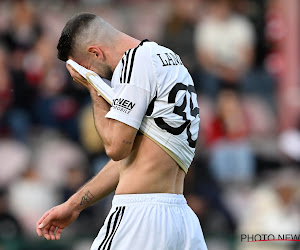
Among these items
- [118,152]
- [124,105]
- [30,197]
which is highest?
[124,105]

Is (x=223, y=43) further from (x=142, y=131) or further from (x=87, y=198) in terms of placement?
(x=142, y=131)

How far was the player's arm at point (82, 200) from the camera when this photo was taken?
4.81m

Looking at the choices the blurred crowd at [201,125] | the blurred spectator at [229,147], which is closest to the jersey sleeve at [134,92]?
the blurred crowd at [201,125]

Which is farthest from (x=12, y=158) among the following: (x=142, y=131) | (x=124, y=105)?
(x=124, y=105)

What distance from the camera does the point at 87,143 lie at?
35.9ft

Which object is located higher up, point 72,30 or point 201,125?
point 72,30

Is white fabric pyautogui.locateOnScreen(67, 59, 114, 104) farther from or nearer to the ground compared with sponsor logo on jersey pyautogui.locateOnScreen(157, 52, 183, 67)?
nearer to the ground

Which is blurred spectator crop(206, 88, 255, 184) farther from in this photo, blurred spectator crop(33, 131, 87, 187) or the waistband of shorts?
the waistband of shorts

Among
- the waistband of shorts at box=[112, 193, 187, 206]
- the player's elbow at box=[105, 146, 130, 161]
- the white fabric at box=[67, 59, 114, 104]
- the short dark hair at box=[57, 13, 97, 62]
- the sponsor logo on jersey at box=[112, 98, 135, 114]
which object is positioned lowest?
the waistband of shorts at box=[112, 193, 187, 206]

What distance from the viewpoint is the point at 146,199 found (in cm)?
435

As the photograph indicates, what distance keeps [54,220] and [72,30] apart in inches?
54.1

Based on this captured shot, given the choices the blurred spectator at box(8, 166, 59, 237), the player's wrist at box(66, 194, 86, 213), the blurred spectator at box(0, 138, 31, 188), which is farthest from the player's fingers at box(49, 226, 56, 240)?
the blurred spectator at box(0, 138, 31, 188)

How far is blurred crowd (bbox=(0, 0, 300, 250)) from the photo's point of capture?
10266mm

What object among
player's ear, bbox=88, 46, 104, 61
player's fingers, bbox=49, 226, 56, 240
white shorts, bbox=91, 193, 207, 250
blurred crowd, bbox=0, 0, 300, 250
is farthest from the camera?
blurred crowd, bbox=0, 0, 300, 250
